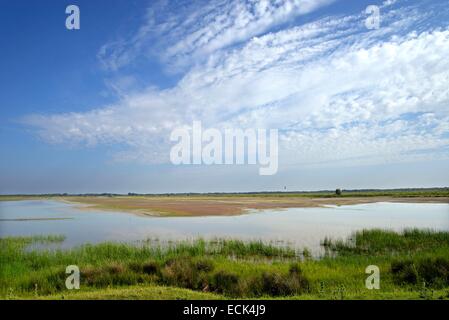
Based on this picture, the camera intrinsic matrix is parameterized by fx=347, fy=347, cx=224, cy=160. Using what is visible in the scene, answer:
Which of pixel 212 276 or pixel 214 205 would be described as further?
pixel 214 205

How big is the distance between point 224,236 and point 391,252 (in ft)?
37.9

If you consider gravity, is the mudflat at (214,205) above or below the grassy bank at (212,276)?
below

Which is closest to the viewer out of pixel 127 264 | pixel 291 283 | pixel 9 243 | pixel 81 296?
pixel 81 296

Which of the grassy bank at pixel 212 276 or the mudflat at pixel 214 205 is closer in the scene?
the grassy bank at pixel 212 276

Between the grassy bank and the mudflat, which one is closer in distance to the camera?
the grassy bank

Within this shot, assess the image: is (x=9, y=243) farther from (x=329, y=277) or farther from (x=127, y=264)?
(x=329, y=277)

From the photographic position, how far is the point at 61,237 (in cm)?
2706

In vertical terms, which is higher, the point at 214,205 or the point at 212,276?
the point at 212,276

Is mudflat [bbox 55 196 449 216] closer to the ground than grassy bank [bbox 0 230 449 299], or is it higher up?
closer to the ground

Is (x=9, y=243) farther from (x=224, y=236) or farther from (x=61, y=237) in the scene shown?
(x=224, y=236)
